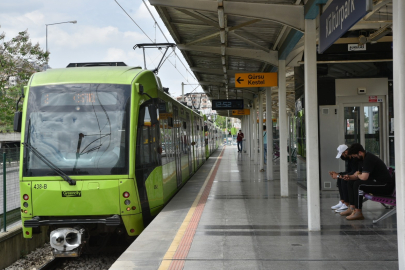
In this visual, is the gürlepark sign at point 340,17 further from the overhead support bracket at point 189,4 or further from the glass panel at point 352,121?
the glass panel at point 352,121

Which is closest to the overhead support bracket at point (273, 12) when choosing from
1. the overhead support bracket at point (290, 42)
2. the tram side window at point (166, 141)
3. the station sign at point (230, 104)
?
the overhead support bracket at point (290, 42)

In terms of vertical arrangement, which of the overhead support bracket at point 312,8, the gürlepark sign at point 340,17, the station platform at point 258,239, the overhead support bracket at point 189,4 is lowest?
the station platform at point 258,239

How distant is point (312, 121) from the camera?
7406 mm

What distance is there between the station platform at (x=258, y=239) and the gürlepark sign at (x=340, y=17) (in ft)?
8.87

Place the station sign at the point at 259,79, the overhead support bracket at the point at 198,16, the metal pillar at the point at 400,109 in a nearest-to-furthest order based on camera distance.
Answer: the metal pillar at the point at 400,109, the overhead support bracket at the point at 198,16, the station sign at the point at 259,79

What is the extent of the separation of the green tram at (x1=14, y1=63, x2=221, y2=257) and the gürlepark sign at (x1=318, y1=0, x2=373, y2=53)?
342 centimetres

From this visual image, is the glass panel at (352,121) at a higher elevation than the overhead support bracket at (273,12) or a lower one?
lower

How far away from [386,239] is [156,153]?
4.55 meters

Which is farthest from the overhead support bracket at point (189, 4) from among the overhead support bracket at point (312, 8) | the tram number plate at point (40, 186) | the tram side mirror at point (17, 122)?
the tram number plate at point (40, 186)

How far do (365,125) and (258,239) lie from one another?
6.27 meters

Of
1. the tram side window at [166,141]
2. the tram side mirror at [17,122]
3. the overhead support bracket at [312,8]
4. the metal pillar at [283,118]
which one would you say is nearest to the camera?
the overhead support bracket at [312,8]

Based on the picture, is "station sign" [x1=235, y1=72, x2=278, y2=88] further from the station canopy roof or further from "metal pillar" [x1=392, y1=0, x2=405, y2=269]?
"metal pillar" [x1=392, y1=0, x2=405, y2=269]

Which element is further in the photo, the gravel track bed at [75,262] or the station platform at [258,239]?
Answer: the gravel track bed at [75,262]

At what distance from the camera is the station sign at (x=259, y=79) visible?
1249 centimetres
